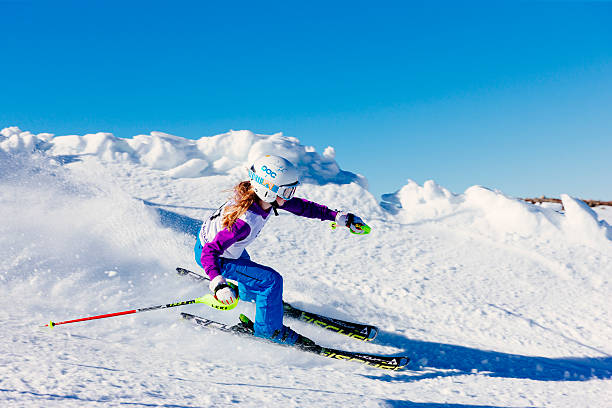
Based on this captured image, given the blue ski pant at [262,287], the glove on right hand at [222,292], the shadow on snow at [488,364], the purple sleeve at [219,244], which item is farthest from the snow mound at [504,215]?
the glove on right hand at [222,292]

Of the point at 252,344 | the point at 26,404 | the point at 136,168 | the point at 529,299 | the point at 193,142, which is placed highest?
the point at 193,142

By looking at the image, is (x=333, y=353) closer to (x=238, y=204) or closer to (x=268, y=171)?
(x=238, y=204)

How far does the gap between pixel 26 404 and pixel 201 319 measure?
2.05 meters

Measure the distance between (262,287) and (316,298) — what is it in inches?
69.8

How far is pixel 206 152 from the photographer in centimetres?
1429

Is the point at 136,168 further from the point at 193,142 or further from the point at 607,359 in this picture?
the point at 607,359

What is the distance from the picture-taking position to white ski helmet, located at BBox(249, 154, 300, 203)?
3268mm

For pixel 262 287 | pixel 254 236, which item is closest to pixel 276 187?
pixel 254 236

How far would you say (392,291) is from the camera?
18.0 feet

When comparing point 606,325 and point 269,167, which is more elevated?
point 269,167

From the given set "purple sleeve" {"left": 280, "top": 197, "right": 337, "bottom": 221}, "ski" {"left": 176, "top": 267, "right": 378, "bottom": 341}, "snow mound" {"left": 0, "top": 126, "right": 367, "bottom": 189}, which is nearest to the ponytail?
"purple sleeve" {"left": 280, "top": 197, "right": 337, "bottom": 221}

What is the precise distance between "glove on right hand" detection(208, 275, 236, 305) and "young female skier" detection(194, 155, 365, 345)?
0.12 ft

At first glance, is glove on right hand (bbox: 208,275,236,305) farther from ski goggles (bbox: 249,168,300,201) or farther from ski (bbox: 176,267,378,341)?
ski (bbox: 176,267,378,341)

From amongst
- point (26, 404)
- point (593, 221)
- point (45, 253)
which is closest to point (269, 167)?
point (26, 404)
